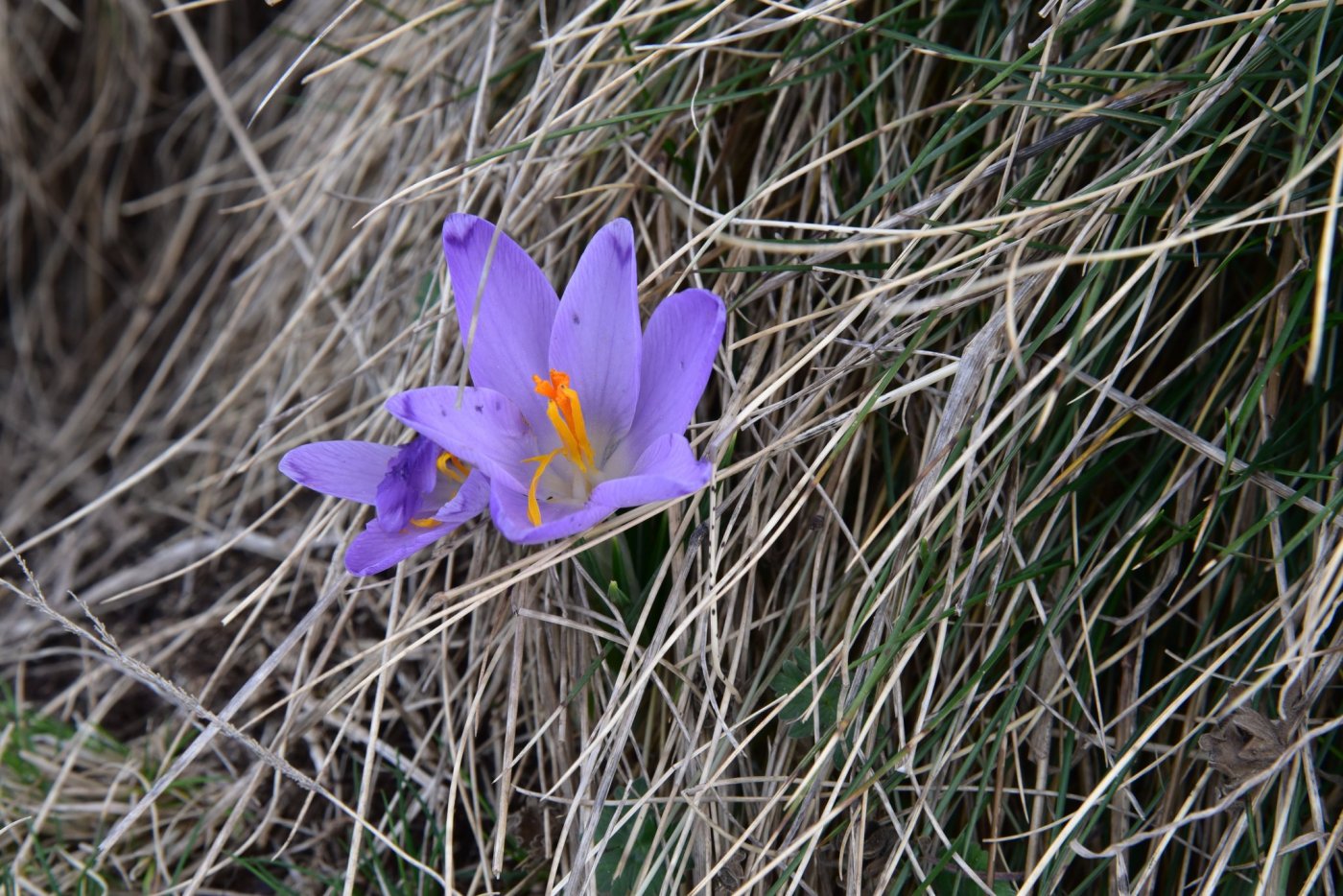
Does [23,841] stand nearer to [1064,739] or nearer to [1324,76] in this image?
[1064,739]

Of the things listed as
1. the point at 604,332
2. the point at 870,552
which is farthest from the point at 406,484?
the point at 870,552

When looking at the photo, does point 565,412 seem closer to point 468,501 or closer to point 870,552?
point 468,501

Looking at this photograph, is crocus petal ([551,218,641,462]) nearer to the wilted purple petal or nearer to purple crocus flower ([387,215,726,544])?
purple crocus flower ([387,215,726,544])

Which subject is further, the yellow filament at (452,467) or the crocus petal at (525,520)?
the yellow filament at (452,467)

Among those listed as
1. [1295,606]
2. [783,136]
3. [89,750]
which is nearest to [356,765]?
[89,750]

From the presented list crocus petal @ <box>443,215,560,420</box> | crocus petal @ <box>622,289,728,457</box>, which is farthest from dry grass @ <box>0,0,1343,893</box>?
crocus petal @ <box>443,215,560,420</box>

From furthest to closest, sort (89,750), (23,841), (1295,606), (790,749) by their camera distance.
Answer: (89,750) → (23,841) → (790,749) → (1295,606)

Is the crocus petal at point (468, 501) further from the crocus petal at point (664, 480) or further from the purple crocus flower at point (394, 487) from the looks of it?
the crocus petal at point (664, 480)

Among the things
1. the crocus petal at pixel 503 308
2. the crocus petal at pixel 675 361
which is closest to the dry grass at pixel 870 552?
the crocus petal at pixel 675 361
